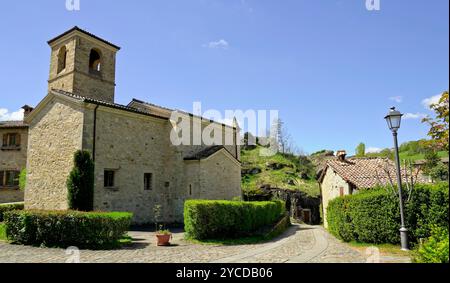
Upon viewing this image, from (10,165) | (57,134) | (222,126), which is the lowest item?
(10,165)

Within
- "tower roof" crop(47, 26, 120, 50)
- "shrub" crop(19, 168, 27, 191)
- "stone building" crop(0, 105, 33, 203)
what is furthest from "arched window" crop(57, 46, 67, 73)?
"shrub" crop(19, 168, 27, 191)

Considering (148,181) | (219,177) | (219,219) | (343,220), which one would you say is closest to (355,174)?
(343,220)

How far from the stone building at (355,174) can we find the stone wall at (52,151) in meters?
15.8

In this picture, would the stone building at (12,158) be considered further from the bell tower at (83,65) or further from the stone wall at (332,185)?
the stone wall at (332,185)

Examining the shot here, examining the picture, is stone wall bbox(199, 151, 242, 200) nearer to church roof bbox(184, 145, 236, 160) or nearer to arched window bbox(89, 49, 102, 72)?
church roof bbox(184, 145, 236, 160)

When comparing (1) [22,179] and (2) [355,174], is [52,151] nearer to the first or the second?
(1) [22,179]

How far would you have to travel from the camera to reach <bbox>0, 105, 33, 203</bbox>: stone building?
1020 inches

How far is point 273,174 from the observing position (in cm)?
4612

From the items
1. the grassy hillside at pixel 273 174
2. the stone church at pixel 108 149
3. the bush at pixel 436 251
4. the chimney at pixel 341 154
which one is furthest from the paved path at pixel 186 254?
the grassy hillside at pixel 273 174

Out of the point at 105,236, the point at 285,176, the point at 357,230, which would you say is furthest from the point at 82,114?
the point at 285,176

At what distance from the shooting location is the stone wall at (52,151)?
1689cm

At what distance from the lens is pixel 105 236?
11.7 m
